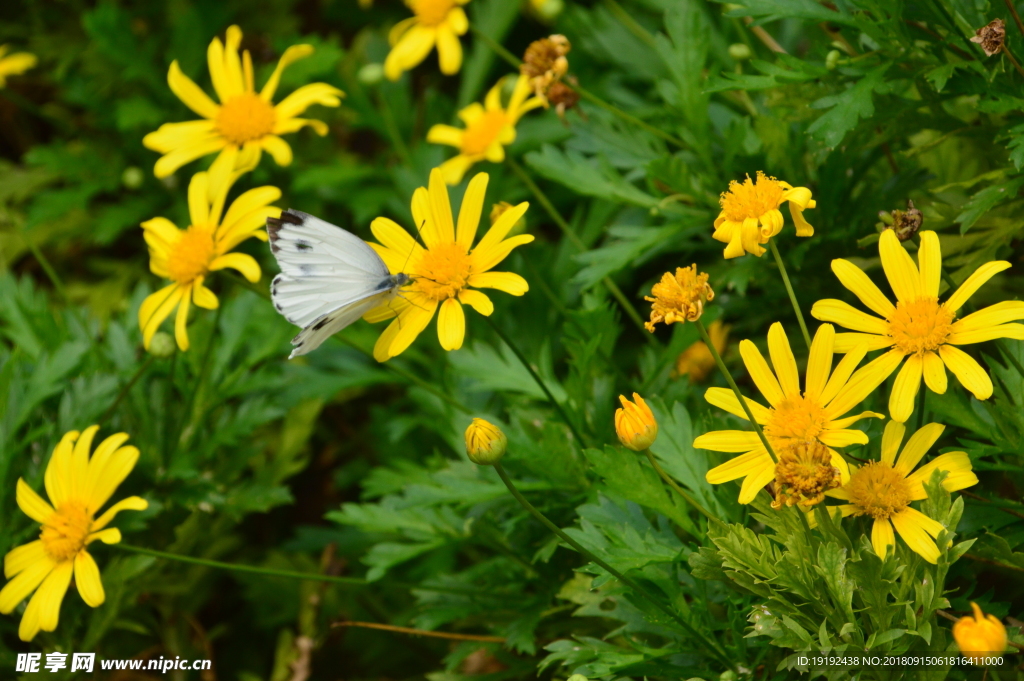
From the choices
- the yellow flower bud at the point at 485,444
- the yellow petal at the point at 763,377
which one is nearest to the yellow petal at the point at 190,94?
the yellow flower bud at the point at 485,444

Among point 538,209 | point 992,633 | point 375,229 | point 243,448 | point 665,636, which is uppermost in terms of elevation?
point 538,209

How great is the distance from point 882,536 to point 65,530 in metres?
1.42

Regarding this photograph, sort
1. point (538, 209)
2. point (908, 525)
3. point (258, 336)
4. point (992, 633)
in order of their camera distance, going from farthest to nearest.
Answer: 1. point (538, 209)
2. point (258, 336)
3. point (908, 525)
4. point (992, 633)

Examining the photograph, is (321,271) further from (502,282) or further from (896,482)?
(896,482)

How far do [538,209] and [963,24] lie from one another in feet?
3.91

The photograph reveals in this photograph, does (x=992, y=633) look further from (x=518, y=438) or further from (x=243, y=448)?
(x=243, y=448)

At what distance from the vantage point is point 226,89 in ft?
6.38

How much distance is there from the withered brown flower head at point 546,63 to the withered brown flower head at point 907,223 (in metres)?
0.81

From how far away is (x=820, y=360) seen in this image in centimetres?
121

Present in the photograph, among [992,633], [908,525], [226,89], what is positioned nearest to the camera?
[992,633]

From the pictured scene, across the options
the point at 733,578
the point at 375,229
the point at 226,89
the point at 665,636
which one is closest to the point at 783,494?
the point at 733,578

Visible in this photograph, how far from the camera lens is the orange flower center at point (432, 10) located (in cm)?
232

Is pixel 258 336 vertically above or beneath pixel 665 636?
above

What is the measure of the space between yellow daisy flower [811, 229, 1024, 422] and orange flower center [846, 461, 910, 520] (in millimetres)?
101
